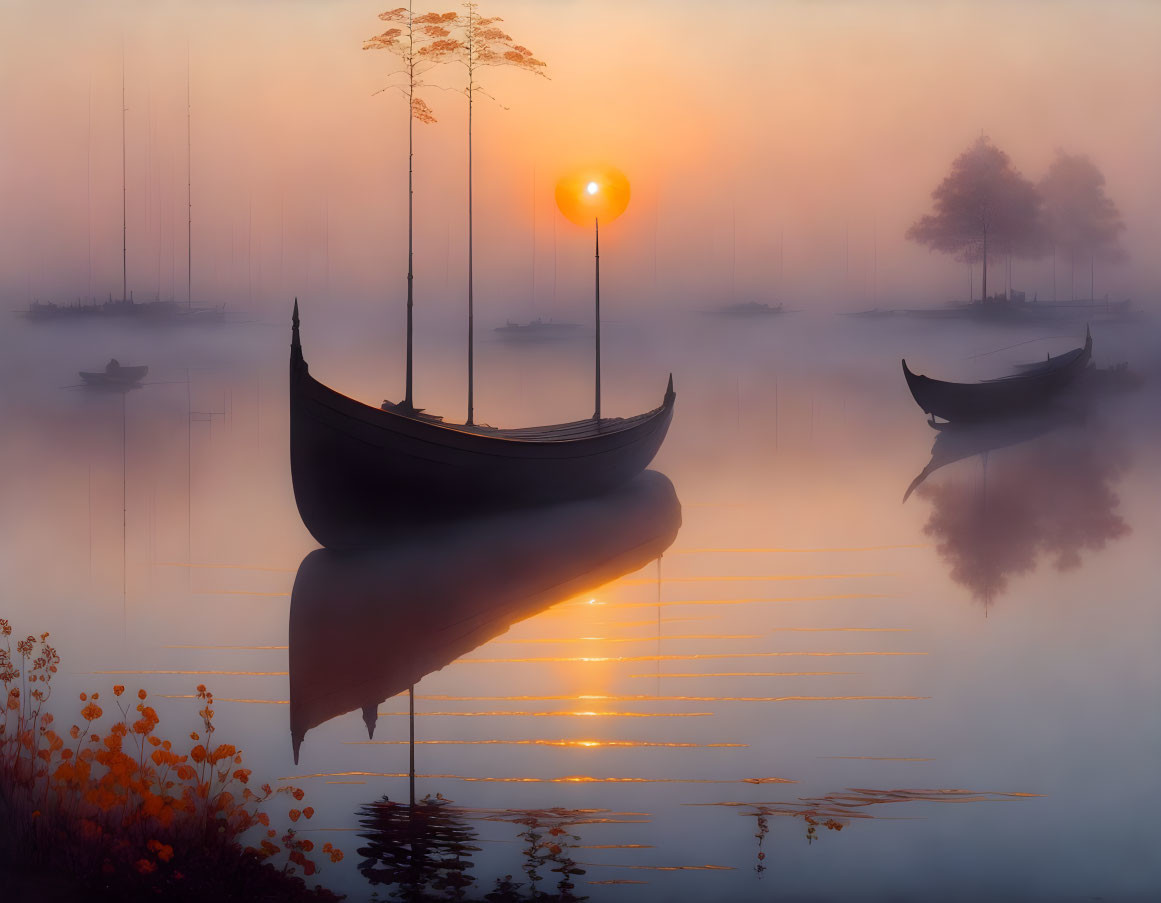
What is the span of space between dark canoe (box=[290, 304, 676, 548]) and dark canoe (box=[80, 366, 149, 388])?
841 inches

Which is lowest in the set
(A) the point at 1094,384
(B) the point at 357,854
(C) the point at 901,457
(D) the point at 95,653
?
(B) the point at 357,854

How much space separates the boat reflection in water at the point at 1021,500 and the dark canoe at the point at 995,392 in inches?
14.8

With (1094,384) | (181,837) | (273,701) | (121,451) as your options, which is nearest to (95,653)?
(273,701)

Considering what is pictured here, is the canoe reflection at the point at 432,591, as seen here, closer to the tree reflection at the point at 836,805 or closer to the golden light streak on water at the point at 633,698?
the golden light streak on water at the point at 633,698

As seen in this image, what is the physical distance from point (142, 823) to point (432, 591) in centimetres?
437

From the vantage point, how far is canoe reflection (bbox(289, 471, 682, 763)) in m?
6.31

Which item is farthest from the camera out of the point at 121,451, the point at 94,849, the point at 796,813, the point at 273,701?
the point at 121,451

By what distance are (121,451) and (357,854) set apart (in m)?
14.2

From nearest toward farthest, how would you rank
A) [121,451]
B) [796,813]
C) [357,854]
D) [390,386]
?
[357,854] < [796,813] < [121,451] < [390,386]

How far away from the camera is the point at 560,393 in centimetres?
2914

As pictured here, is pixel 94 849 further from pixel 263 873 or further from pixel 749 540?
pixel 749 540

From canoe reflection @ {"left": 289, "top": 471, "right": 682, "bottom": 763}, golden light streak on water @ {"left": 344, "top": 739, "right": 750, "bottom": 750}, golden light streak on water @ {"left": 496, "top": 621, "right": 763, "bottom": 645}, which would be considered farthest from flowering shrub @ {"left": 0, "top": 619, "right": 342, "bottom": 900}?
golden light streak on water @ {"left": 496, "top": 621, "right": 763, "bottom": 645}

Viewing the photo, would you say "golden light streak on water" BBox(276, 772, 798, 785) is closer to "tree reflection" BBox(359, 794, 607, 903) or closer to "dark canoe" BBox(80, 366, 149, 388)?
"tree reflection" BBox(359, 794, 607, 903)

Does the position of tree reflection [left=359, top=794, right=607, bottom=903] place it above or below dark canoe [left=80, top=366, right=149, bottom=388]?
below
